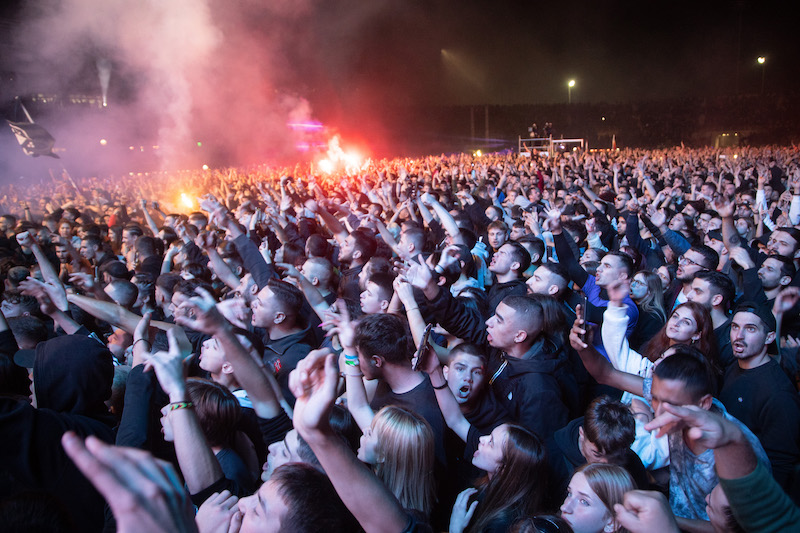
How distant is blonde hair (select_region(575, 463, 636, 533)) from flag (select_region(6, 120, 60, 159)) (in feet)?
54.6

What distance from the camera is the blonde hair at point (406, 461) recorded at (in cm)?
198

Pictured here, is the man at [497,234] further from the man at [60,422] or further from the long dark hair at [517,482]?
the man at [60,422]

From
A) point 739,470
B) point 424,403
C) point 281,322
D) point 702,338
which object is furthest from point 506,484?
point 281,322

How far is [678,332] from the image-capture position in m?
3.21

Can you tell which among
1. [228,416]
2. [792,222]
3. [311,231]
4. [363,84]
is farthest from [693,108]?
[228,416]

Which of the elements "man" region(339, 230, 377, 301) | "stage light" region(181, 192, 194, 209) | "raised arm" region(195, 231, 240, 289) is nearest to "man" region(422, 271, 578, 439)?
"man" region(339, 230, 377, 301)

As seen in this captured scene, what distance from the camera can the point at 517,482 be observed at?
2033mm

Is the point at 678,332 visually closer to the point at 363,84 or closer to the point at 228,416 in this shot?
the point at 228,416

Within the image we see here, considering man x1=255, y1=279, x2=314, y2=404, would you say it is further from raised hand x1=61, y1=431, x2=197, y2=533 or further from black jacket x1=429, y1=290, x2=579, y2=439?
raised hand x1=61, y1=431, x2=197, y2=533

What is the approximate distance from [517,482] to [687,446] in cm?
67

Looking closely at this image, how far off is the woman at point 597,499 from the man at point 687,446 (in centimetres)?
33

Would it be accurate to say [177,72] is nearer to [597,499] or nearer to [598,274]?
[598,274]

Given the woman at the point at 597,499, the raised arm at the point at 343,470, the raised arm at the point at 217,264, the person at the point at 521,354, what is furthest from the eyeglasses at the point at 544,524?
the raised arm at the point at 217,264

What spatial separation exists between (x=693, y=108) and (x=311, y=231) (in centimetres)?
3129
